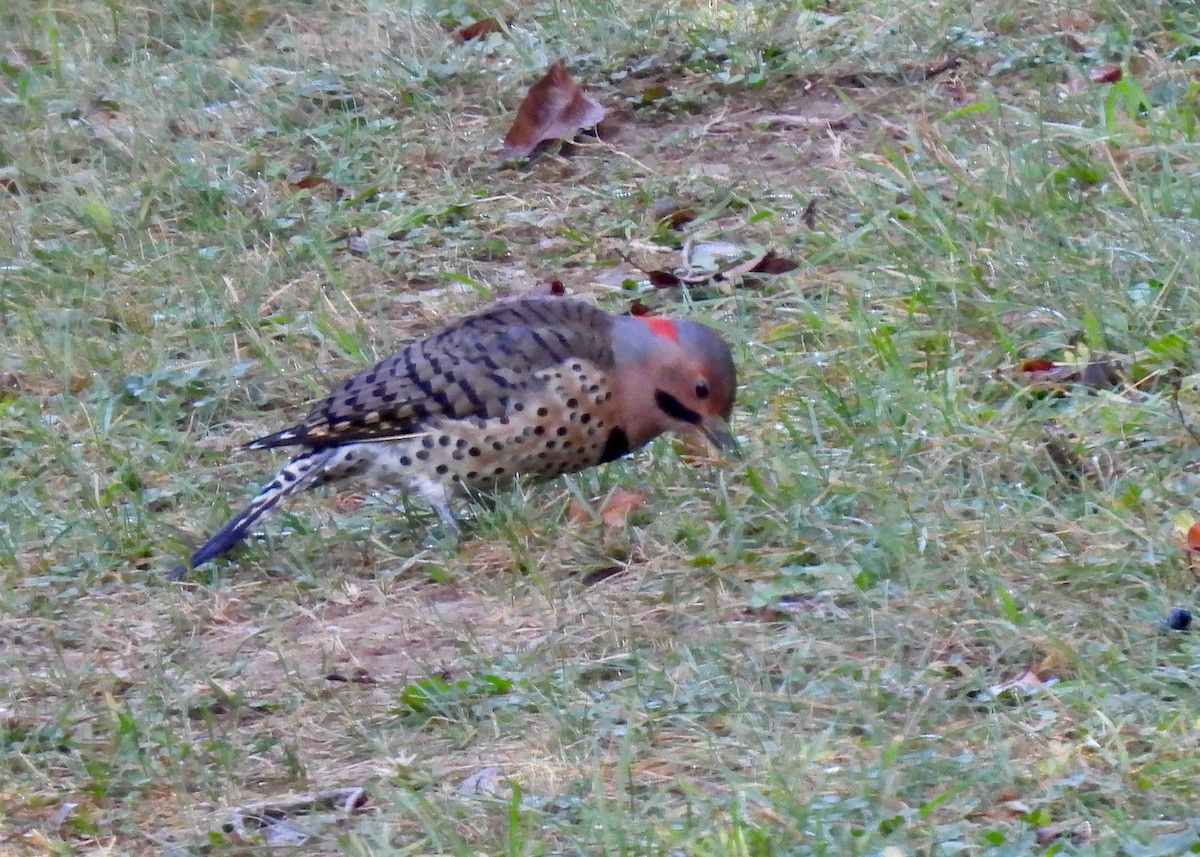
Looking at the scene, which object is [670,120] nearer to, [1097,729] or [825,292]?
[825,292]

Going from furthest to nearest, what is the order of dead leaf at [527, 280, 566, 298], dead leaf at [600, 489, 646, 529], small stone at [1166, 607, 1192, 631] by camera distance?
1. dead leaf at [527, 280, 566, 298]
2. dead leaf at [600, 489, 646, 529]
3. small stone at [1166, 607, 1192, 631]

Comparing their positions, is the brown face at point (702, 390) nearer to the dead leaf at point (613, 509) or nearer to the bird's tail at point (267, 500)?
the dead leaf at point (613, 509)

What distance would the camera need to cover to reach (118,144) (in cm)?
848

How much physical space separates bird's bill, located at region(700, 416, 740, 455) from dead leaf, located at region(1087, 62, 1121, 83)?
2511mm

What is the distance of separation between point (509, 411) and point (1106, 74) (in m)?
2.93

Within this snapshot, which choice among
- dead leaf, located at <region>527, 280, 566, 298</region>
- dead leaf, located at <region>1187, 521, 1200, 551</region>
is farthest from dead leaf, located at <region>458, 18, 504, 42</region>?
dead leaf, located at <region>1187, 521, 1200, 551</region>

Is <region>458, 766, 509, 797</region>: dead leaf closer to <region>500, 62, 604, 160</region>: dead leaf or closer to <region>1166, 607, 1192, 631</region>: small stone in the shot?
<region>1166, 607, 1192, 631</region>: small stone

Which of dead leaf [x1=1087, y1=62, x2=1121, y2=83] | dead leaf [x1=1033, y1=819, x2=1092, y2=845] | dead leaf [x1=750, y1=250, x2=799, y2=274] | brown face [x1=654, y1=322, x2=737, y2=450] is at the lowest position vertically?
dead leaf [x1=750, y1=250, x2=799, y2=274]

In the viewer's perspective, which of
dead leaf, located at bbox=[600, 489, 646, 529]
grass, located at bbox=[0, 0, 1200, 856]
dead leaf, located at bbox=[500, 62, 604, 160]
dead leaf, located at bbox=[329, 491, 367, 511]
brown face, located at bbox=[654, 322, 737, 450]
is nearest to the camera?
grass, located at bbox=[0, 0, 1200, 856]

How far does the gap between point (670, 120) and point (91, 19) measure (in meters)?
3.36

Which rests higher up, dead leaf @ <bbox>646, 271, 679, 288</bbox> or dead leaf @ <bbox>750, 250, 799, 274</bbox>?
dead leaf @ <bbox>750, 250, 799, 274</bbox>

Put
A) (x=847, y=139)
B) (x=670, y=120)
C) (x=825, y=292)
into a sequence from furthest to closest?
1. (x=670, y=120)
2. (x=847, y=139)
3. (x=825, y=292)

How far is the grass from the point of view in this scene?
12.5ft

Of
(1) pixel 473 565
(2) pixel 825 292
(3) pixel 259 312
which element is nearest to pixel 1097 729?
(1) pixel 473 565
